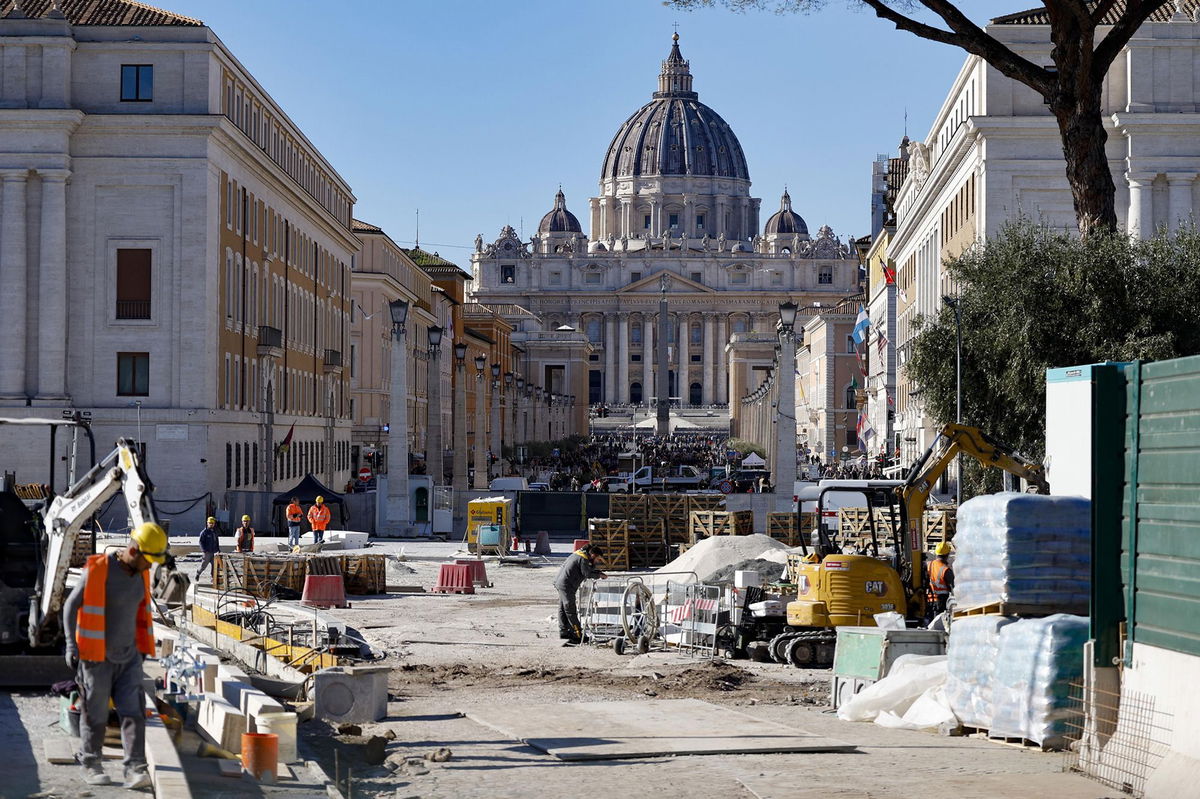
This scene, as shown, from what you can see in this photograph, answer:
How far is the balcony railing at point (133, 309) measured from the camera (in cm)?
4338

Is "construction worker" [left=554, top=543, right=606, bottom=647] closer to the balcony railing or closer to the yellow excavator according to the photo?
the yellow excavator

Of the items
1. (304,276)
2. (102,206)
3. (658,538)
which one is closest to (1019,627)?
(658,538)

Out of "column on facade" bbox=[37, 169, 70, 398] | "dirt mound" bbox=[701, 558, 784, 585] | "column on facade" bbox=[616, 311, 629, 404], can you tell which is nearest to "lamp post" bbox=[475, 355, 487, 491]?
"column on facade" bbox=[37, 169, 70, 398]

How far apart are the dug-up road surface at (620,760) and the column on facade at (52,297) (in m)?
24.2

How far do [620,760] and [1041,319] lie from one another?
1971 centimetres

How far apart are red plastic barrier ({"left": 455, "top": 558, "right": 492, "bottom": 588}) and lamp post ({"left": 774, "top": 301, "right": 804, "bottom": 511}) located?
988cm

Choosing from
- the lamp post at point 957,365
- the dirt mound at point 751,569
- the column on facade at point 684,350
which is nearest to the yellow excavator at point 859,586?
the dirt mound at point 751,569

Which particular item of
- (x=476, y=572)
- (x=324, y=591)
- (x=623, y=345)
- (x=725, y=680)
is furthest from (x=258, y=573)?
(x=623, y=345)

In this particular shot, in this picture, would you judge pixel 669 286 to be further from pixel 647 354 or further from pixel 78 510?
pixel 78 510

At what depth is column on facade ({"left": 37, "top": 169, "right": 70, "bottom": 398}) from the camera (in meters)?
42.6

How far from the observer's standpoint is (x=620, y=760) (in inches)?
476

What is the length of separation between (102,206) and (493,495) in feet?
41.0

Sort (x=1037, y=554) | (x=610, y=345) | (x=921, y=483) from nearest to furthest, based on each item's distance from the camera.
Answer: (x=1037, y=554) → (x=921, y=483) → (x=610, y=345)

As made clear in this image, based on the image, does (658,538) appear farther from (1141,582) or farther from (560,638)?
(1141,582)
